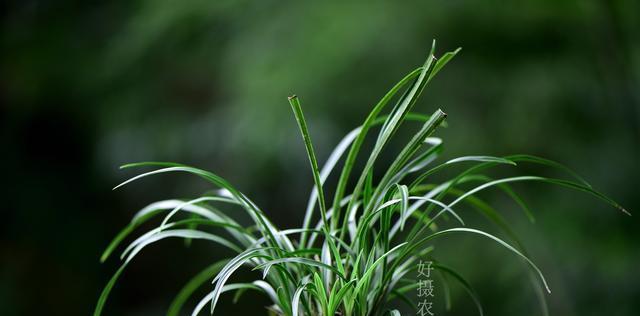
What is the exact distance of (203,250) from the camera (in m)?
1.96

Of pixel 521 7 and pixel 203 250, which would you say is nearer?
pixel 521 7

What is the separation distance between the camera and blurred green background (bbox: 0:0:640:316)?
1.58 meters

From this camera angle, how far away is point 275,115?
1.70 meters

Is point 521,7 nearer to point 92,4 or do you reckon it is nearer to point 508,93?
Answer: point 508,93

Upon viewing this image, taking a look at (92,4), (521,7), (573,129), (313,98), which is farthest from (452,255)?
(92,4)

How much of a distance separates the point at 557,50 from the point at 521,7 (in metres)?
0.15

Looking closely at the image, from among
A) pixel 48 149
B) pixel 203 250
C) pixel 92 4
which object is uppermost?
pixel 92 4

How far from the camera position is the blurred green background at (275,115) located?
1576 mm

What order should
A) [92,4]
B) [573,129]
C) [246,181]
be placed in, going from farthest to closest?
[92,4] → [246,181] → [573,129]

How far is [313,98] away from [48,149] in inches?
36.1

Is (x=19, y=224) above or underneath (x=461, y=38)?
underneath

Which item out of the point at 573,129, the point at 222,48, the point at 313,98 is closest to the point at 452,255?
the point at 573,129

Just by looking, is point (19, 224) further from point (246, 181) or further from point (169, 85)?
point (246, 181)

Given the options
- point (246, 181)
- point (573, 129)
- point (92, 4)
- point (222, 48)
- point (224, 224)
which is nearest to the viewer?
point (224, 224)
